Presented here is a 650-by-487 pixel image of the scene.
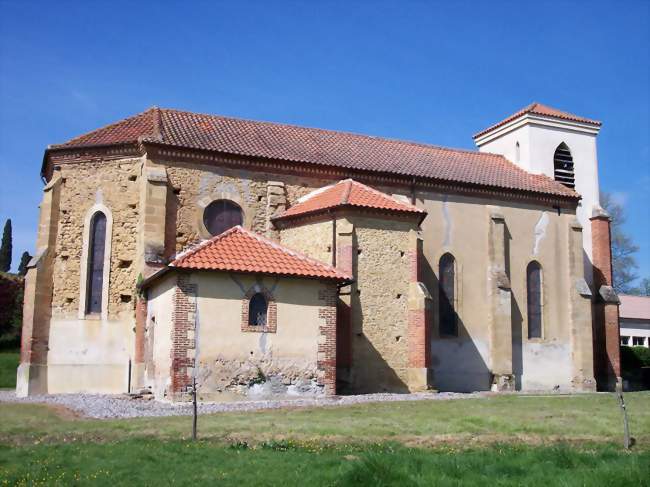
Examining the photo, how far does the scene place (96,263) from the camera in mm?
25500

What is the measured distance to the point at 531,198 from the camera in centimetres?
3225

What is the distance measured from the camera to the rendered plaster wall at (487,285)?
95.7 feet

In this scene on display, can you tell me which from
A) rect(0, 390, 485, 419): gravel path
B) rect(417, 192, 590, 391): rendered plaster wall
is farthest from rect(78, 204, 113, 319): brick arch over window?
rect(417, 192, 590, 391): rendered plaster wall

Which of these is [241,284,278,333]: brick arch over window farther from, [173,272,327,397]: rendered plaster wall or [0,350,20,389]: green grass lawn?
[0,350,20,389]: green grass lawn

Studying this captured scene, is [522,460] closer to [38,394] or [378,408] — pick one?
[378,408]

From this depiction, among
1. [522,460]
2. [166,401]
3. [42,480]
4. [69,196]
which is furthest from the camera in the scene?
[69,196]

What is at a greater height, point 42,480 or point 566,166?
point 566,166

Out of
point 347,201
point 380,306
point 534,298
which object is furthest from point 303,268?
point 534,298

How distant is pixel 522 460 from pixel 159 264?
51.4 feet

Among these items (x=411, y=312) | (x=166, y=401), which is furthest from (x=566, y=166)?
(x=166, y=401)

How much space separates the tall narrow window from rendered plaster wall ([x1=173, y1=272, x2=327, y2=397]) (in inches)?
244

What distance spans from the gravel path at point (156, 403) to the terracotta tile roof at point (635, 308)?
3565 centimetres

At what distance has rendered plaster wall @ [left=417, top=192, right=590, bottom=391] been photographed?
29156 mm

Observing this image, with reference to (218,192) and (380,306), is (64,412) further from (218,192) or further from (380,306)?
(380,306)
